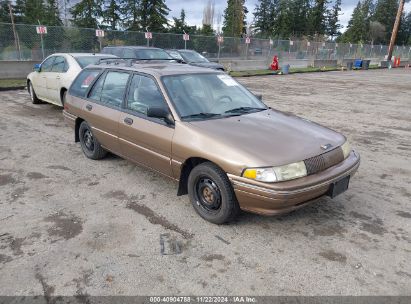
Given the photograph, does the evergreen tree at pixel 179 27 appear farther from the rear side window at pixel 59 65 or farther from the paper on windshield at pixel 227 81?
the paper on windshield at pixel 227 81

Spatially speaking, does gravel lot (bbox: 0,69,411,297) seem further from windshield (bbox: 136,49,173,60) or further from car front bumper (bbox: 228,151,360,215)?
windshield (bbox: 136,49,173,60)

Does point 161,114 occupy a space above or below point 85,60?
below

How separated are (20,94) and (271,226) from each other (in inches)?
422

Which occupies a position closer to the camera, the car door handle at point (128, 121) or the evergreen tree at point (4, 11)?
the car door handle at point (128, 121)

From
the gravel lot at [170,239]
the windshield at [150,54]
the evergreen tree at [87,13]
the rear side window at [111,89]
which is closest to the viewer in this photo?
the gravel lot at [170,239]

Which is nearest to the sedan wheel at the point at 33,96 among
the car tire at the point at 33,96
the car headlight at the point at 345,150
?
the car tire at the point at 33,96

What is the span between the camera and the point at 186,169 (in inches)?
150

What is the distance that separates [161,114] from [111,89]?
1.36m

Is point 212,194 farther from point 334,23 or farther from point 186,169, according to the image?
point 334,23

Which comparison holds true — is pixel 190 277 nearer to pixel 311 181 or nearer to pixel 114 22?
pixel 311 181

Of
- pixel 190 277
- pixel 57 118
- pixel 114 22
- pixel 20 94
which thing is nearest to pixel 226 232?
pixel 190 277

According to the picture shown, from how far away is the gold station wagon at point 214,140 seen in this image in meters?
3.18

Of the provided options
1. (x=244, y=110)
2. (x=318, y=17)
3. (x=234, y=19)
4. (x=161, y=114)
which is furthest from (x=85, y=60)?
(x=318, y=17)

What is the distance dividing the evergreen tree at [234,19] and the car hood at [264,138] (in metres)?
71.9
